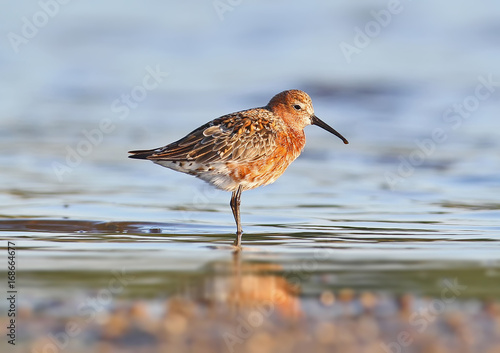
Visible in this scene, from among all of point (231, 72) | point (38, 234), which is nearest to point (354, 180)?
point (38, 234)

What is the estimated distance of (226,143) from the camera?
8.65 meters

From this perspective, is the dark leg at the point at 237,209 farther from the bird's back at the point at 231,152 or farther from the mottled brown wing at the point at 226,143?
the mottled brown wing at the point at 226,143

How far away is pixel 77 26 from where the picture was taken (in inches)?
905

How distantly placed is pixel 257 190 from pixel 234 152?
90.2 inches

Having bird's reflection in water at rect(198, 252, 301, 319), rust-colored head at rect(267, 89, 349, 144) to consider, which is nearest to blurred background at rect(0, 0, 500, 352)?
→ bird's reflection in water at rect(198, 252, 301, 319)

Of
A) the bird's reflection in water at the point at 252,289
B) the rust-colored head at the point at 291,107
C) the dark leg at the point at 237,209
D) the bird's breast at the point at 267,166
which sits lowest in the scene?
the bird's reflection in water at the point at 252,289

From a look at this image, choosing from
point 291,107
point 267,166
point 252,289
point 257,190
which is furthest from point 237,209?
point 252,289

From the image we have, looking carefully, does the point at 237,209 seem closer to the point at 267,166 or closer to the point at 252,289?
the point at 267,166

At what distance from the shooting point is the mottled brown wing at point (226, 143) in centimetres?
859

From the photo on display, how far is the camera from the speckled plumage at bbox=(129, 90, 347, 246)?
28.2 feet

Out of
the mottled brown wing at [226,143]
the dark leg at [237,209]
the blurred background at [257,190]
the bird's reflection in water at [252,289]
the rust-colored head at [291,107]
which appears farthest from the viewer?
the rust-colored head at [291,107]

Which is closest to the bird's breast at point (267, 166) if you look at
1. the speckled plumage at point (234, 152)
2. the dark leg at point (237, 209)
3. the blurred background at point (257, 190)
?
the speckled plumage at point (234, 152)

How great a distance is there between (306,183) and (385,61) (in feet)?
32.6

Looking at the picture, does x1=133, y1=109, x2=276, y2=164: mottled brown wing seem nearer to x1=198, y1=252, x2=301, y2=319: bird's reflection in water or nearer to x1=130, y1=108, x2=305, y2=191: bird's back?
x1=130, y1=108, x2=305, y2=191: bird's back
